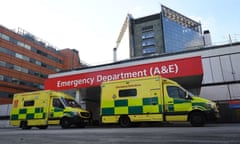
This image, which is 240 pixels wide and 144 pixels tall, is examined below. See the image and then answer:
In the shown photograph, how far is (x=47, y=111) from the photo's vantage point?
14.7 m

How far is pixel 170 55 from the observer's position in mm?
16594

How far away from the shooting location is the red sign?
1303 centimetres

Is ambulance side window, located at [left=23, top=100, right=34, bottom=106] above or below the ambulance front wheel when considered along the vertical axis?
above

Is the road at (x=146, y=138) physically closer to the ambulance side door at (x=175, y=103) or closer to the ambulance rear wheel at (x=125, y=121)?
the ambulance side door at (x=175, y=103)

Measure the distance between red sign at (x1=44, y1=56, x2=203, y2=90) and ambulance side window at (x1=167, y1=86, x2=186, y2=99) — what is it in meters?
2.20

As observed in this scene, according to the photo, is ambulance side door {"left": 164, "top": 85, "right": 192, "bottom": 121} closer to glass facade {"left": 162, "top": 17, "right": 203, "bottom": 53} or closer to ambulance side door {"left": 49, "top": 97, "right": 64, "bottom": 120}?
ambulance side door {"left": 49, "top": 97, "right": 64, "bottom": 120}

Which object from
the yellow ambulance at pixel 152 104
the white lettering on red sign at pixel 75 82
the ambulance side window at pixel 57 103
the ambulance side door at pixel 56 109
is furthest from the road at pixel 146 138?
the white lettering on red sign at pixel 75 82

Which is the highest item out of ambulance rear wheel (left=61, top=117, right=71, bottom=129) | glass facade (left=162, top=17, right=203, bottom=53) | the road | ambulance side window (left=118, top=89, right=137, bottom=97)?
glass facade (left=162, top=17, right=203, bottom=53)

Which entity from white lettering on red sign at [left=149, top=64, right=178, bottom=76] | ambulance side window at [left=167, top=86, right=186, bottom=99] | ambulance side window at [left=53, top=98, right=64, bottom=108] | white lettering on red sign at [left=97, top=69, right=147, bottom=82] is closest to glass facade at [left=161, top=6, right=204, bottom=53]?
white lettering on red sign at [left=97, top=69, right=147, bottom=82]

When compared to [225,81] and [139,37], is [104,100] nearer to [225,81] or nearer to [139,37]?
[225,81]

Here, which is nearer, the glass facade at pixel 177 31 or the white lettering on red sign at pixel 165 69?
the white lettering on red sign at pixel 165 69

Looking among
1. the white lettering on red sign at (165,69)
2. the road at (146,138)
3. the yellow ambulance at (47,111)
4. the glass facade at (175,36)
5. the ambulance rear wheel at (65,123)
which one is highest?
the glass facade at (175,36)

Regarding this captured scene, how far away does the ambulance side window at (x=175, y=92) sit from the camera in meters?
11.1

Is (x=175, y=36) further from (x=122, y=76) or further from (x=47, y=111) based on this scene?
(x=47, y=111)
